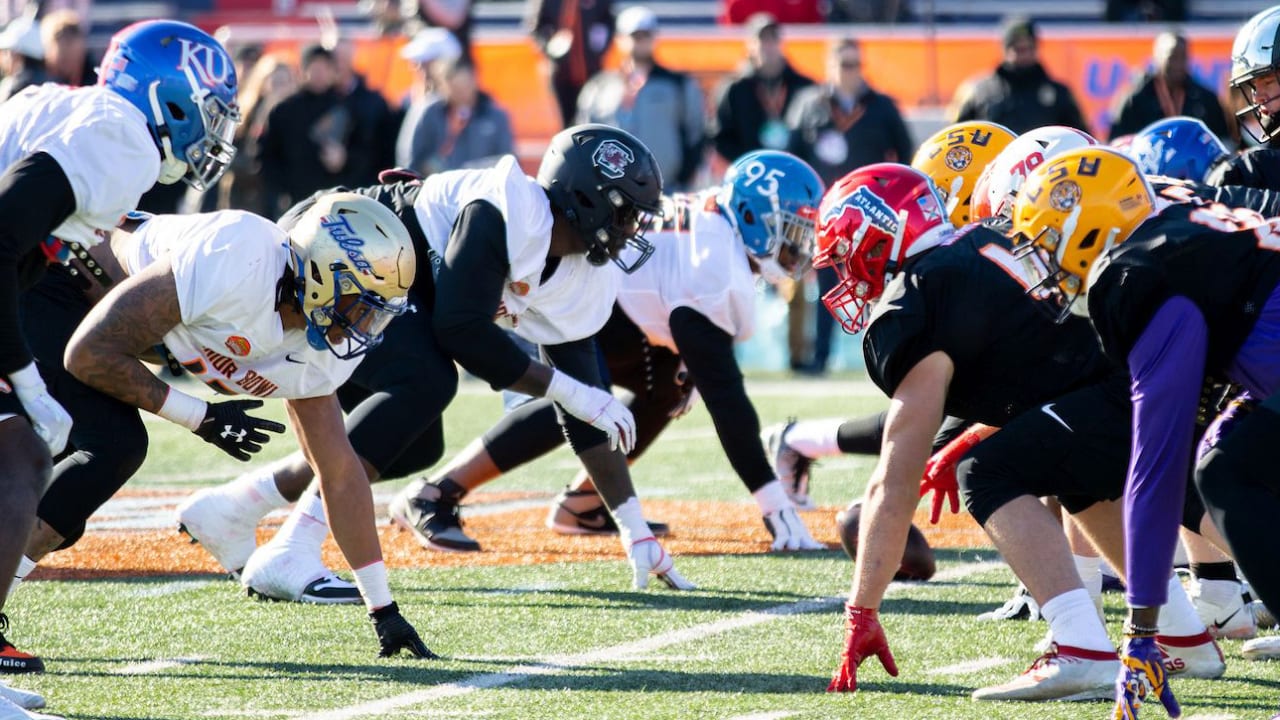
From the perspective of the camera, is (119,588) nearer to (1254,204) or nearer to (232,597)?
(232,597)

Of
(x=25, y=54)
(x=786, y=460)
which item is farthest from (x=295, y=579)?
(x=25, y=54)

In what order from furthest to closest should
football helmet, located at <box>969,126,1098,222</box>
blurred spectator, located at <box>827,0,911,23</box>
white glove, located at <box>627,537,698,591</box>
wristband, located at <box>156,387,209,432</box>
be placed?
blurred spectator, located at <box>827,0,911,23</box>, white glove, located at <box>627,537,698,591</box>, football helmet, located at <box>969,126,1098,222</box>, wristband, located at <box>156,387,209,432</box>

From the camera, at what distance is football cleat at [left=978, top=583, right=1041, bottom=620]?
512 centimetres

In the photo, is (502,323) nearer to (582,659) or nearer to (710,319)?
(710,319)

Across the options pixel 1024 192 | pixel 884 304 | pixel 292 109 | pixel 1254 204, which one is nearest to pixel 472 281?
pixel 884 304

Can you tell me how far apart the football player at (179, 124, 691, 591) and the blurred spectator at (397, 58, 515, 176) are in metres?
5.60

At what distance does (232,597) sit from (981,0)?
1209cm

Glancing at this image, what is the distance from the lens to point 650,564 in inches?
218

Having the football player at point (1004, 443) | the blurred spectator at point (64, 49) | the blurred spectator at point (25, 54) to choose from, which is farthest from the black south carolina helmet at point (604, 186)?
the blurred spectator at point (25, 54)

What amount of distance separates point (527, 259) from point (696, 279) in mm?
956

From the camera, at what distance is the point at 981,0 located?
52.7 ft

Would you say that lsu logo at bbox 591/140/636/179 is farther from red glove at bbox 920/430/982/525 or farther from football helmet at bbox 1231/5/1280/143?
football helmet at bbox 1231/5/1280/143

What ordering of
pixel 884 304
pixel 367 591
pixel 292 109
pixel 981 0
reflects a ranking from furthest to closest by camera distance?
pixel 981 0
pixel 292 109
pixel 367 591
pixel 884 304

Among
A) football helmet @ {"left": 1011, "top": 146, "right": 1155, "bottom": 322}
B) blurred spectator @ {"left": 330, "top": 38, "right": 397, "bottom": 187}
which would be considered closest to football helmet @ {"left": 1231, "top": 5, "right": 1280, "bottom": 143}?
football helmet @ {"left": 1011, "top": 146, "right": 1155, "bottom": 322}
